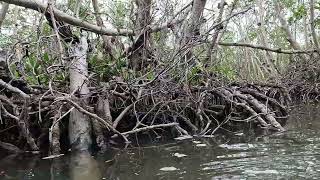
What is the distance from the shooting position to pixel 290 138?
4168 millimetres

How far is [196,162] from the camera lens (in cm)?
332

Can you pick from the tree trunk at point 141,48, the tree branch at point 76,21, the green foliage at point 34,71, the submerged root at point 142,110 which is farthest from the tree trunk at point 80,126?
the tree trunk at point 141,48

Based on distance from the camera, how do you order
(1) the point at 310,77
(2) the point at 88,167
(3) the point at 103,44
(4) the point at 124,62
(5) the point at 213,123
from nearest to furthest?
(2) the point at 88,167 < (4) the point at 124,62 < (5) the point at 213,123 < (3) the point at 103,44 < (1) the point at 310,77

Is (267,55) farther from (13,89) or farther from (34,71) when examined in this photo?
(13,89)

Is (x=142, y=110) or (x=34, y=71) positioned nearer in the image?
(x=34, y=71)

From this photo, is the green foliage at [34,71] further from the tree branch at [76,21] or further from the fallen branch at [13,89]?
the fallen branch at [13,89]

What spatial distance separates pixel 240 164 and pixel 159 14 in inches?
100

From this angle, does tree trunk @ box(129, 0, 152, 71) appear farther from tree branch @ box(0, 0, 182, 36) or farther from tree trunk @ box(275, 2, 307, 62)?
tree trunk @ box(275, 2, 307, 62)

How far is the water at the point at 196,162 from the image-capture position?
290 centimetres

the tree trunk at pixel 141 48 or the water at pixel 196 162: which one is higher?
the tree trunk at pixel 141 48

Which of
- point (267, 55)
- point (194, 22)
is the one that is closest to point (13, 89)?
point (194, 22)

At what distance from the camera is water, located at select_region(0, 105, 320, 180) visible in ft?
9.51

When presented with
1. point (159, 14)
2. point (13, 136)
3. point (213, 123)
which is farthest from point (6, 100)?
point (213, 123)

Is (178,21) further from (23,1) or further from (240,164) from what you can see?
(240,164)
